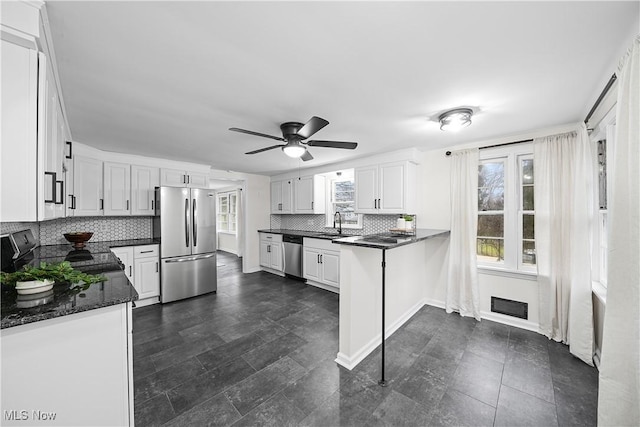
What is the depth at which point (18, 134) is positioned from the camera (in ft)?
3.68

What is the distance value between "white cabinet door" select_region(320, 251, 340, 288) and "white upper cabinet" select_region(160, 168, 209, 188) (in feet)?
9.14

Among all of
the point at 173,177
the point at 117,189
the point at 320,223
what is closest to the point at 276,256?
the point at 320,223

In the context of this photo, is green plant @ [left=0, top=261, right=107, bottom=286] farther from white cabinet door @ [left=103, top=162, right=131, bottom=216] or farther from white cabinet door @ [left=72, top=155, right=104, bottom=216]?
white cabinet door @ [left=103, top=162, right=131, bottom=216]

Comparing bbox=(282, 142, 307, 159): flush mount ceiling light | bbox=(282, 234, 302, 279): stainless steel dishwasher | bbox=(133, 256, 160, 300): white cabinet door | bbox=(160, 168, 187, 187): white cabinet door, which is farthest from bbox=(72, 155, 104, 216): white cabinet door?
bbox=(282, 142, 307, 159): flush mount ceiling light

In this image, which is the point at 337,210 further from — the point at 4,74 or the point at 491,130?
the point at 4,74

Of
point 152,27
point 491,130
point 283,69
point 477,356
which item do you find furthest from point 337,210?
point 152,27

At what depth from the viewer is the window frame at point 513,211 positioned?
299 cm

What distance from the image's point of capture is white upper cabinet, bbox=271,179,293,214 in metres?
5.51

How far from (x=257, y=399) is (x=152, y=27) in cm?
246

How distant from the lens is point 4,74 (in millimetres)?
1071

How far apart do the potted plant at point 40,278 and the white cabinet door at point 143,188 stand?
2816 millimetres

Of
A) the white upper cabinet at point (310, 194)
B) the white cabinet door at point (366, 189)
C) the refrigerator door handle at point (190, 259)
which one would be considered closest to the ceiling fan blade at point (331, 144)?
the white cabinet door at point (366, 189)

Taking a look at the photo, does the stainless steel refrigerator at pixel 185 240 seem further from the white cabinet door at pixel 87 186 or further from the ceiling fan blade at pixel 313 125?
the ceiling fan blade at pixel 313 125

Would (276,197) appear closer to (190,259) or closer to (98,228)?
(190,259)
